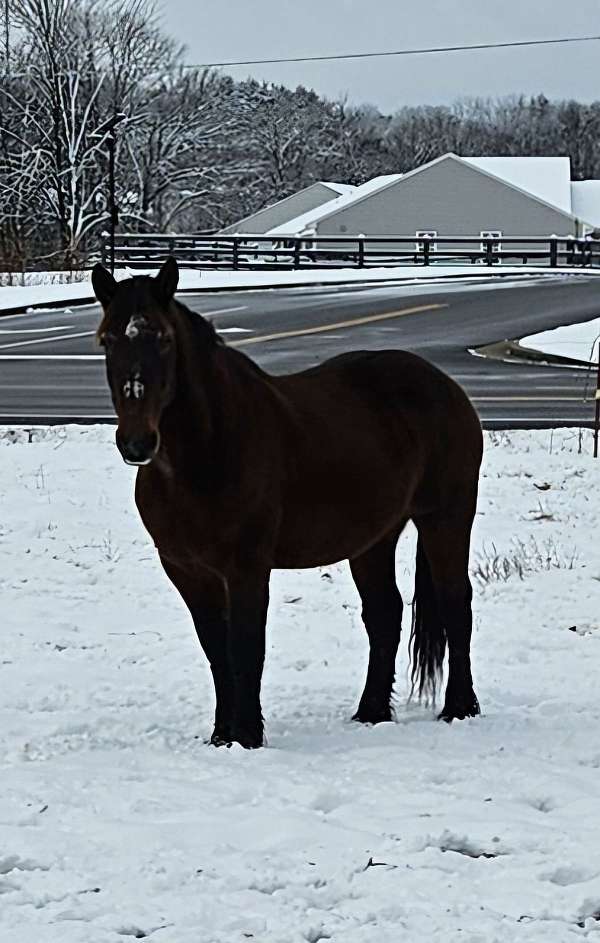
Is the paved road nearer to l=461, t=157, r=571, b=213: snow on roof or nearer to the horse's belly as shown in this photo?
the horse's belly

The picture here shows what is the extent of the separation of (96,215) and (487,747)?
51.0m

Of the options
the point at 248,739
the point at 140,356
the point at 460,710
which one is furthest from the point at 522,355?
the point at 140,356

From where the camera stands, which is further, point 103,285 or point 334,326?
point 334,326

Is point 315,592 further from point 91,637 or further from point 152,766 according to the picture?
point 152,766

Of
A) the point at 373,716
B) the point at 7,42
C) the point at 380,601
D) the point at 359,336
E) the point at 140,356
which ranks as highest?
the point at 7,42

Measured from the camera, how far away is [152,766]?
4.96m

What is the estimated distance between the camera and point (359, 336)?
2361 centimetres

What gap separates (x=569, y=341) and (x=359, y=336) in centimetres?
343

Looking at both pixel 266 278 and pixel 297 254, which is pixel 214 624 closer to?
pixel 266 278

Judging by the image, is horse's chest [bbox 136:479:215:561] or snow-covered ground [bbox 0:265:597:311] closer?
horse's chest [bbox 136:479:215:561]

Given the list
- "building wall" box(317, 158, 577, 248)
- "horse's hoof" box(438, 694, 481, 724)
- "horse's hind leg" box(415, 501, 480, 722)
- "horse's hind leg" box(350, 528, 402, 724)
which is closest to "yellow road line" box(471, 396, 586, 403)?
"horse's hind leg" box(350, 528, 402, 724)

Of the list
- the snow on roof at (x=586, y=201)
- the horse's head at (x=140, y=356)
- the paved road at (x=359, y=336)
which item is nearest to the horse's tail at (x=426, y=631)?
the horse's head at (x=140, y=356)

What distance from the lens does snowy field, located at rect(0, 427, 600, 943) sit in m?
3.68

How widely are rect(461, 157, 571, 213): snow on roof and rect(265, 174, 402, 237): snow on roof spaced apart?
4724 mm
